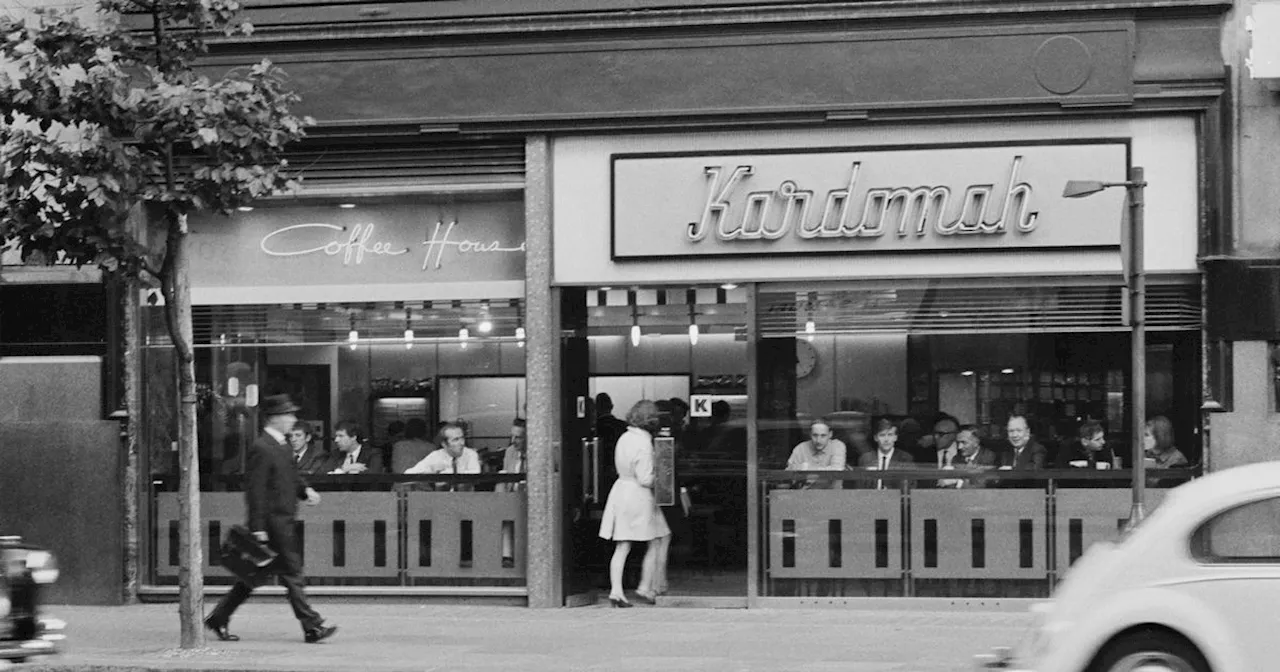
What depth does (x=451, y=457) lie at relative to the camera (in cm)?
1642

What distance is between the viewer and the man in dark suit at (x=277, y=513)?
1345 cm

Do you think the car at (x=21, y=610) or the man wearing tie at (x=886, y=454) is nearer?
the car at (x=21, y=610)

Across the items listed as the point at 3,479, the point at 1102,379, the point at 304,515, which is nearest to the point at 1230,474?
the point at 1102,379

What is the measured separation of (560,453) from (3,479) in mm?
5412

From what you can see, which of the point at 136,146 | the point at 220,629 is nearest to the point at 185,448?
the point at 220,629

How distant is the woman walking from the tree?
13.2 feet

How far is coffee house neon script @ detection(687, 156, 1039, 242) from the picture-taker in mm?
15297

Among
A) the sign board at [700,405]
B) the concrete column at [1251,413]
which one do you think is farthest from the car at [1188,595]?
the sign board at [700,405]

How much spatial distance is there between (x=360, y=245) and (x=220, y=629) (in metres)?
4.25

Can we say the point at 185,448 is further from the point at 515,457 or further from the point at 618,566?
the point at 618,566

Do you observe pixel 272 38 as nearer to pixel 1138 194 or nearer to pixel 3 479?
pixel 3 479

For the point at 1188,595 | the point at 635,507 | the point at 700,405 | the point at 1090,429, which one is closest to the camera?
the point at 1188,595

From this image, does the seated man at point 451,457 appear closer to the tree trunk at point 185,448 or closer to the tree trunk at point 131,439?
the tree trunk at point 131,439

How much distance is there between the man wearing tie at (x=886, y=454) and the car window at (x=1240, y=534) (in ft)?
21.1
